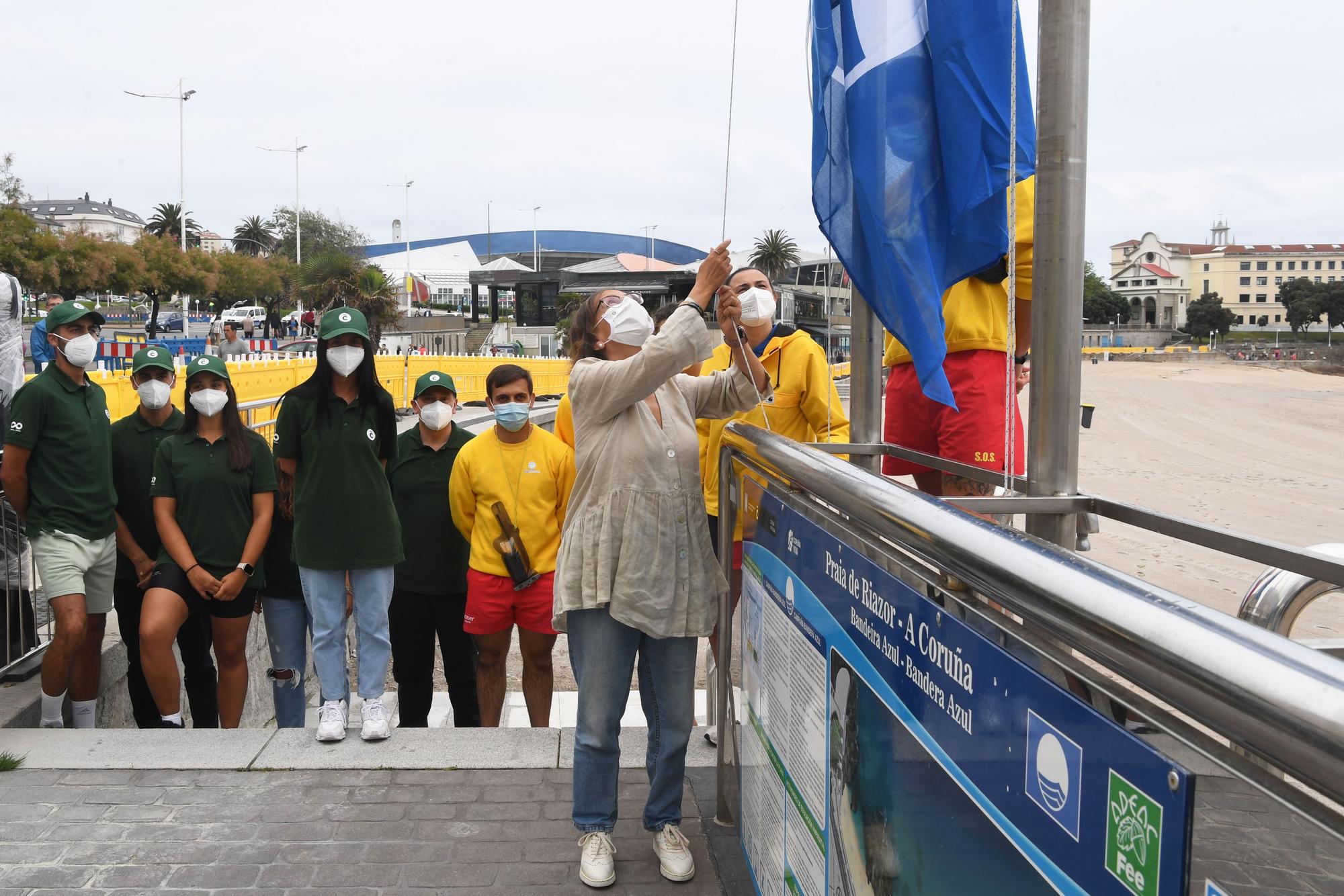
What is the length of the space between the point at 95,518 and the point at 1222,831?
4921mm

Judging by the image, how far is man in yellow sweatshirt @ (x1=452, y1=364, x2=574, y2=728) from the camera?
16.1 feet

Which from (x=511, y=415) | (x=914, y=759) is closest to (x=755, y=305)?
(x=914, y=759)

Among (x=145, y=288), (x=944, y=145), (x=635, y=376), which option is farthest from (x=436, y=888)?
(x=145, y=288)

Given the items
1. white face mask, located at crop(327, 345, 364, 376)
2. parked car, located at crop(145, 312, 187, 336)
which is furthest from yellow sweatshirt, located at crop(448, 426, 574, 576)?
parked car, located at crop(145, 312, 187, 336)

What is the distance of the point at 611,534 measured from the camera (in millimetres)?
3078

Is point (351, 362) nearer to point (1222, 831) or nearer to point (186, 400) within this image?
point (186, 400)

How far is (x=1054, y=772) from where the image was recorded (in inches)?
47.7

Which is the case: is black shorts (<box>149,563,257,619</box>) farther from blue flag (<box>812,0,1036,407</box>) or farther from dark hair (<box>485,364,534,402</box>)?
blue flag (<box>812,0,1036,407</box>)

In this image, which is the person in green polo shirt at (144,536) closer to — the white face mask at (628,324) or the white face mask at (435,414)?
Answer: the white face mask at (435,414)

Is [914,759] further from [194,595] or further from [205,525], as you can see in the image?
[194,595]

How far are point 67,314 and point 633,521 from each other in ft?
11.0

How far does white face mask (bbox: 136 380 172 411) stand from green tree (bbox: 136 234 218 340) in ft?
143

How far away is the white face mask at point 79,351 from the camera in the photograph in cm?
478

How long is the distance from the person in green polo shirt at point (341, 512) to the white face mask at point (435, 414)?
656 mm
